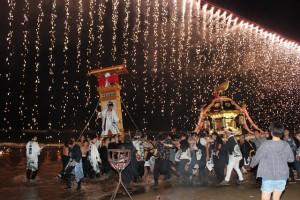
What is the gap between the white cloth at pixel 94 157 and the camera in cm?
1433

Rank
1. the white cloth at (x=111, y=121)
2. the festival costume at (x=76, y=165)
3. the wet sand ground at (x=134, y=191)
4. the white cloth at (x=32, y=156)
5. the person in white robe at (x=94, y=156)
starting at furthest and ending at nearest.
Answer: the white cloth at (x=111, y=121)
the white cloth at (x=32, y=156)
the person in white robe at (x=94, y=156)
the festival costume at (x=76, y=165)
the wet sand ground at (x=134, y=191)

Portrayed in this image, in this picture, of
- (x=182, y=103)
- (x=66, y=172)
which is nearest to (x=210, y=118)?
(x=66, y=172)

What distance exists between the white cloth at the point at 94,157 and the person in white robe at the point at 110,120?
1627 millimetres

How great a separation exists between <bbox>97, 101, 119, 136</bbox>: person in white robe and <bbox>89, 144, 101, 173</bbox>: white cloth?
1.63 metres

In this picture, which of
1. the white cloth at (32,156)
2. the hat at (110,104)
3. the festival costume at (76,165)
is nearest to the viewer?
the festival costume at (76,165)

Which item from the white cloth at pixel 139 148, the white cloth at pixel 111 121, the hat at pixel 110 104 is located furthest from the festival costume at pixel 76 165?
the hat at pixel 110 104

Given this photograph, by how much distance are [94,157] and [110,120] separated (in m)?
1.98

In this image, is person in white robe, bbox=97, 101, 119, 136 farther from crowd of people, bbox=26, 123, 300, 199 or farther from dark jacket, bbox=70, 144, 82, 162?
dark jacket, bbox=70, 144, 82, 162

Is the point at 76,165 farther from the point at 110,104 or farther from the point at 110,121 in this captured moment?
the point at 110,104

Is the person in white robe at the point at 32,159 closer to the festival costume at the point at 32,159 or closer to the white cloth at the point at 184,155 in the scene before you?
the festival costume at the point at 32,159

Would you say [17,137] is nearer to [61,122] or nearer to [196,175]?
[61,122]

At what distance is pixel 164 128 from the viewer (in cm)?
6675

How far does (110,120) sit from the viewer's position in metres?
15.9

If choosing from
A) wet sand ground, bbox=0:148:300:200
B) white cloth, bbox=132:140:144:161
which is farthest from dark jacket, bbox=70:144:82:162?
white cloth, bbox=132:140:144:161
